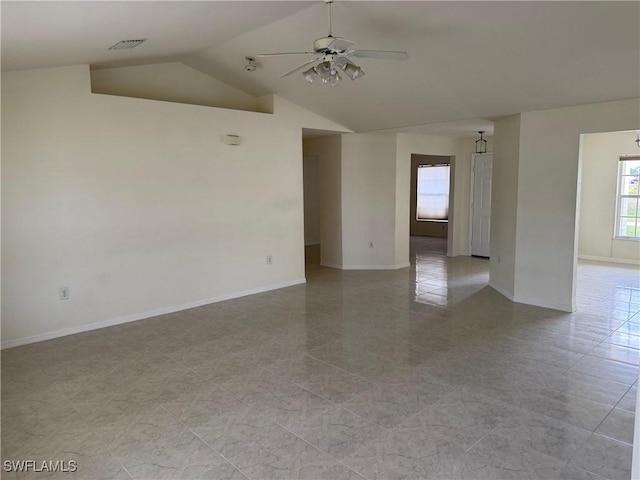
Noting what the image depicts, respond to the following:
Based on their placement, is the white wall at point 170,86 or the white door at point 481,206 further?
the white door at point 481,206

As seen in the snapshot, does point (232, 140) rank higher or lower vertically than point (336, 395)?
higher

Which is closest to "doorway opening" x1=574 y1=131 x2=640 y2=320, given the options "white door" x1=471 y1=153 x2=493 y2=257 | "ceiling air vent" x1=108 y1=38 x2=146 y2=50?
"white door" x1=471 y1=153 x2=493 y2=257

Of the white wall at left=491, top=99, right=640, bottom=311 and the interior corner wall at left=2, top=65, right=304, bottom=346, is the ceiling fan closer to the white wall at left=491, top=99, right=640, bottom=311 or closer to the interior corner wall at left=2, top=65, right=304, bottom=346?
the interior corner wall at left=2, top=65, right=304, bottom=346

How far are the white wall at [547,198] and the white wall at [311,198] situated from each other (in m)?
5.47

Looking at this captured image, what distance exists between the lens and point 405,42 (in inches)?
156

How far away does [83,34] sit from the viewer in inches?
124

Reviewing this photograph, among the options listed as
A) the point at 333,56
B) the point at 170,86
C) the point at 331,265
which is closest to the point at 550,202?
the point at 333,56

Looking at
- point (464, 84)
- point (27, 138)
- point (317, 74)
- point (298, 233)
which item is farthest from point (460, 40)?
point (27, 138)

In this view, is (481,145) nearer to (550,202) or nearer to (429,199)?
(429,199)

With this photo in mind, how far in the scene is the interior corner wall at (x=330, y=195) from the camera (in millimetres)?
7312

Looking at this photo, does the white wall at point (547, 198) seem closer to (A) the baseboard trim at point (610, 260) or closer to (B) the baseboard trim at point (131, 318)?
(B) the baseboard trim at point (131, 318)

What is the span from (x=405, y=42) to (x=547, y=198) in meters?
2.59
